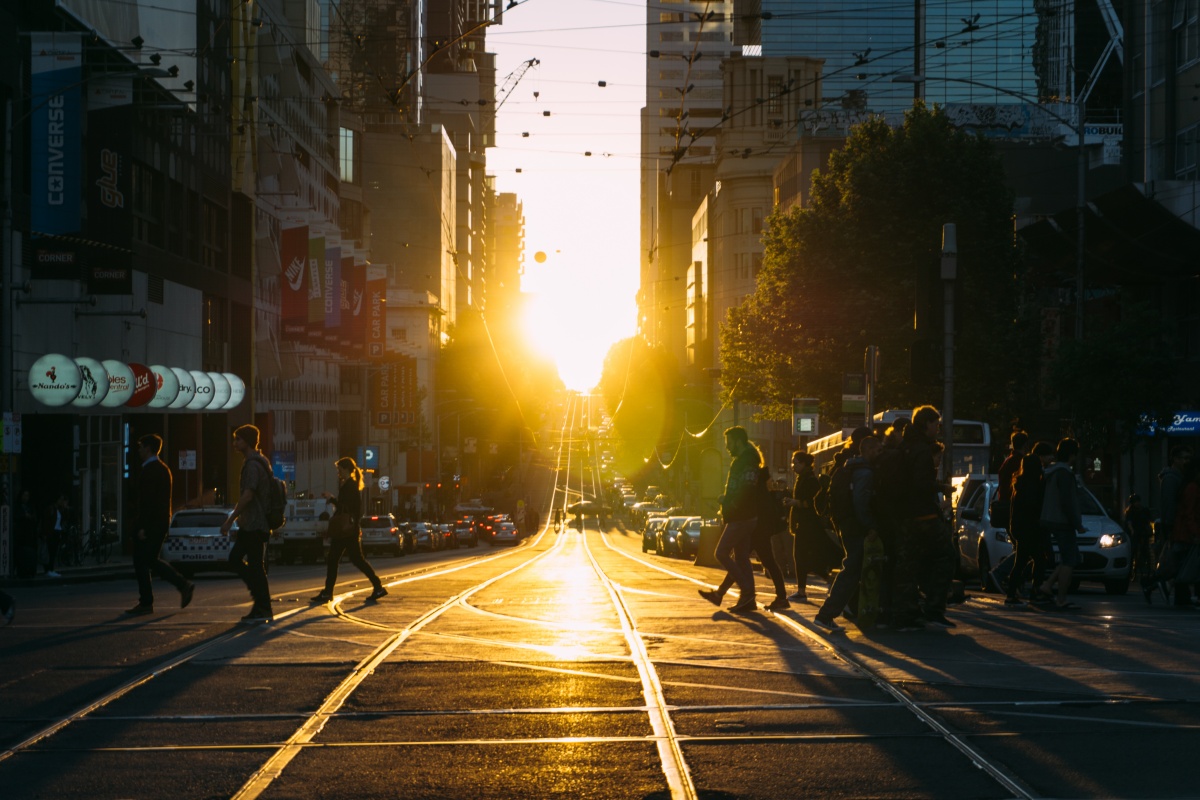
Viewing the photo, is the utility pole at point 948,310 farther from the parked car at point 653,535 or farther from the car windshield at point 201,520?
the parked car at point 653,535

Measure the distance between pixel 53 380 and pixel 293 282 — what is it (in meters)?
28.9

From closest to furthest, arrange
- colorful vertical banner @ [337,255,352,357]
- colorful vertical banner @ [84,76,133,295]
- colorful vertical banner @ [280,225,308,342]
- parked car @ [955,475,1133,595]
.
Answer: parked car @ [955,475,1133,595]
colorful vertical banner @ [84,76,133,295]
colorful vertical banner @ [280,225,308,342]
colorful vertical banner @ [337,255,352,357]

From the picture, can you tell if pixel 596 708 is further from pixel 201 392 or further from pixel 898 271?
pixel 201 392

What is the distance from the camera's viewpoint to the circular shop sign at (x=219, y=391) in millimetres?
49319

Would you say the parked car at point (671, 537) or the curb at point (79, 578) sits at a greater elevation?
the curb at point (79, 578)

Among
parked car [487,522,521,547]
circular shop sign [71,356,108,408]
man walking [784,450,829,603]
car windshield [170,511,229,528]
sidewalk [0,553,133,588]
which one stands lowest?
parked car [487,522,521,547]

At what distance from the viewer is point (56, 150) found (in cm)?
3553

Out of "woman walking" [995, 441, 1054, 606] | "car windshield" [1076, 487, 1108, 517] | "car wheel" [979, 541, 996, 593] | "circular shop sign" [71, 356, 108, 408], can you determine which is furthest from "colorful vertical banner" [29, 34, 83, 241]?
"woman walking" [995, 441, 1054, 606]

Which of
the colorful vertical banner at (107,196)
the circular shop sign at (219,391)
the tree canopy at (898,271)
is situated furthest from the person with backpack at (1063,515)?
the circular shop sign at (219,391)

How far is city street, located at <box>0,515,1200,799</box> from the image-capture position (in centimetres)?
730

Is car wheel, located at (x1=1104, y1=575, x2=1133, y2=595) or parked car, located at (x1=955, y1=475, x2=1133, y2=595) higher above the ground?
parked car, located at (x1=955, y1=475, x2=1133, y2=595)

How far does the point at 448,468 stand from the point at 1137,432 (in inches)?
3840

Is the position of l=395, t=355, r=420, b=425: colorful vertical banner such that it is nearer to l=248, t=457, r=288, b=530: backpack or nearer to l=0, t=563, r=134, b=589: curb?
l=0, t=563, r=134, b=589: curb

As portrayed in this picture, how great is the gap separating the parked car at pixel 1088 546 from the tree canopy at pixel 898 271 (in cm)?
2009
